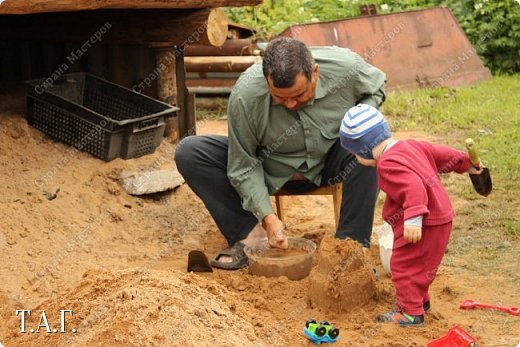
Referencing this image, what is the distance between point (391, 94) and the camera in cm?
952

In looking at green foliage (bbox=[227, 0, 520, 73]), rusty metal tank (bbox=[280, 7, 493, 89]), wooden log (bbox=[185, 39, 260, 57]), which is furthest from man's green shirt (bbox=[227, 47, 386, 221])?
green foliage (bbox=[227, 0, 520, 73])

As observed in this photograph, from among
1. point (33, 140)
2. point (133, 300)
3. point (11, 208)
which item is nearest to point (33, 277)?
point (11, 208)

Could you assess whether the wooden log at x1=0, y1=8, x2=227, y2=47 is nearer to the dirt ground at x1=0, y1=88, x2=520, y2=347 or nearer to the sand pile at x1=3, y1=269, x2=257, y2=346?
the dirt ground at x1=0, y1=88, x2=520, y2=347

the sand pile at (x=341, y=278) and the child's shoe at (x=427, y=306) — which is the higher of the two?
the sand pile at (x=341, y=278)

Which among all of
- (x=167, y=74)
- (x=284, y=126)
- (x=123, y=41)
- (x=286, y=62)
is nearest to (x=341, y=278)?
(x=284, y=126)

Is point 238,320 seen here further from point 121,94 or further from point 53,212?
point 121,94

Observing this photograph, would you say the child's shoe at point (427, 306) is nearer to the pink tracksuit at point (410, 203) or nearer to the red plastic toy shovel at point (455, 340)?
the pink tracksuit at point (410, 203)

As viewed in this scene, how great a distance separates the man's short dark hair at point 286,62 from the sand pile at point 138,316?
113 cm

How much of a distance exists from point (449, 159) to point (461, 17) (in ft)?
23.8

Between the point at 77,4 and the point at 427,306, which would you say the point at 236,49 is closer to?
the point at 77,4

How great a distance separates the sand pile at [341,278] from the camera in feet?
14.5

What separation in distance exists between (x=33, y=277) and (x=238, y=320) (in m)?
1.37

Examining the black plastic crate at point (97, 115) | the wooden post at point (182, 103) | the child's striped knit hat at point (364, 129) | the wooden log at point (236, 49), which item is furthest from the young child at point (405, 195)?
the wooden log at point (236, 49)

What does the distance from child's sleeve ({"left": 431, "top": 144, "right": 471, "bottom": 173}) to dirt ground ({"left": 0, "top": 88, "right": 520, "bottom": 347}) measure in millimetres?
635
